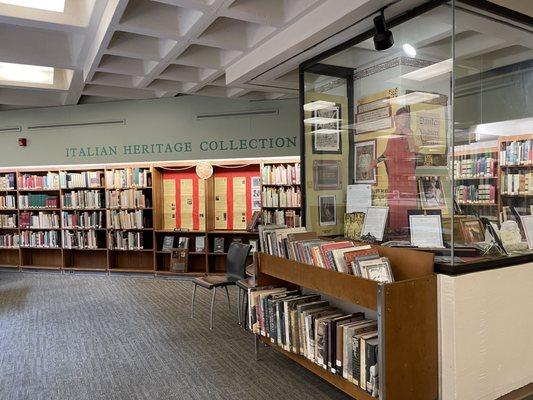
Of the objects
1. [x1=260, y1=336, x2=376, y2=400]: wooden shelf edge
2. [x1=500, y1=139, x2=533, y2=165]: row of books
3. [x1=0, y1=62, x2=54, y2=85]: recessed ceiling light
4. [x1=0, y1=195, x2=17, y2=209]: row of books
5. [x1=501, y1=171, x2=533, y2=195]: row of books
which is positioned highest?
[x1=0, y1=62, x2=54, y2=85]: recessed ceiling light

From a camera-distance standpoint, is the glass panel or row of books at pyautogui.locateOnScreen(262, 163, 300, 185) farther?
row of books at pyautogui.locateOnScreen(262, 163, 300, 185)

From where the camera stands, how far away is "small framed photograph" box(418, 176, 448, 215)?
9.89ft

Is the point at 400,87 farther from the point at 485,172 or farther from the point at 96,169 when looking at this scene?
the point at 96,169

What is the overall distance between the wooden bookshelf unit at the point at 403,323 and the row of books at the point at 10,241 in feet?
24.1

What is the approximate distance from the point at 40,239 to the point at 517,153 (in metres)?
7.97

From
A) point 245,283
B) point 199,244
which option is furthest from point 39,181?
point 245,283

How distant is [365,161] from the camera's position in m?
3.88

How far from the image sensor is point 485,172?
4.36 m

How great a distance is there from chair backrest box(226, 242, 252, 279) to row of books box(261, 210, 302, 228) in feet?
5.61

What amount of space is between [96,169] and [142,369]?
197 inches

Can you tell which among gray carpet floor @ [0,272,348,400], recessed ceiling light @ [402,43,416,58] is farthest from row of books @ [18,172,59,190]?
recessed ceiling light @ [402,43,416,58]

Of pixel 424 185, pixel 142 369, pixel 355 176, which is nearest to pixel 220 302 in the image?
pixel 142 369

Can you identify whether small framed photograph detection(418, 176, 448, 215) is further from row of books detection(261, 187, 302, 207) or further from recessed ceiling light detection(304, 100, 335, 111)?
row of books detection(261, 187, 302, 207)

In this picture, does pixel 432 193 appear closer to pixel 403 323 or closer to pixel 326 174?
pixel 403 323
